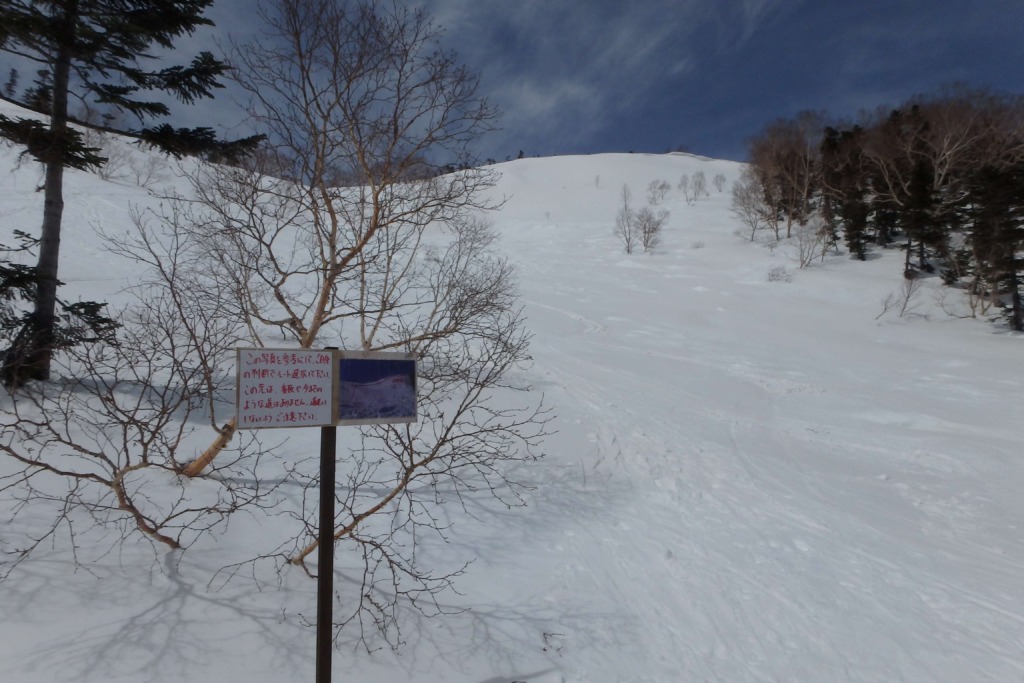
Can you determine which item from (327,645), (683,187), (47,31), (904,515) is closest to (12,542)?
(327,645)

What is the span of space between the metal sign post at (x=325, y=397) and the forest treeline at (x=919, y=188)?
27078mm

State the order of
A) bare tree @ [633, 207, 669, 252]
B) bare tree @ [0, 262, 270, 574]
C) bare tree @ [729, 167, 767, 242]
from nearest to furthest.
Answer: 1. bare tree @ [0, 262, 270, 574]
2. bare tree @ [633, 207, 669, 252]
3. bare tree @ [729, 167, 767, 242]

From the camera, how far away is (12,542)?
11.8 feet

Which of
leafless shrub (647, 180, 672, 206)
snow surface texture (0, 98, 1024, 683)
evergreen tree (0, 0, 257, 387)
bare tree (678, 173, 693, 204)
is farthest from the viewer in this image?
leafless shrub (647, 180, 672, 206)

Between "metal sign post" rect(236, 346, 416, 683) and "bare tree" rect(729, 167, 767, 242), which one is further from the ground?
"bare tree" rect(729, 167, 767, 242)

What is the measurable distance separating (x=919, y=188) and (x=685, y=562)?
34623 mm

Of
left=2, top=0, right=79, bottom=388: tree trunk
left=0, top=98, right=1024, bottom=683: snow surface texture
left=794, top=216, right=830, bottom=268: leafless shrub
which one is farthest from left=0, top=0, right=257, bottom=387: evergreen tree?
left=794, top=216, right=830, bottom=268: leafless shrub

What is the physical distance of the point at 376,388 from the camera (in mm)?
2463

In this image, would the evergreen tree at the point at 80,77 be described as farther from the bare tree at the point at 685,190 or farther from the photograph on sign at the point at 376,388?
the bare tree at the point at 685,190

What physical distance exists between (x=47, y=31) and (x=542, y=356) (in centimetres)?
1141

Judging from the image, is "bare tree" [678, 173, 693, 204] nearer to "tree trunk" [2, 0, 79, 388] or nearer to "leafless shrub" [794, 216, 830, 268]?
"leafless shrub" [794, 216, 830, 268]

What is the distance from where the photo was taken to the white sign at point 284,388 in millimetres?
2051

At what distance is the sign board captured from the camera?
2076 mm

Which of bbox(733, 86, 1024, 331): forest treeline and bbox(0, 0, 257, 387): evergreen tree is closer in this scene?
bbox(0, 0, 257, 387): evergreen tree
